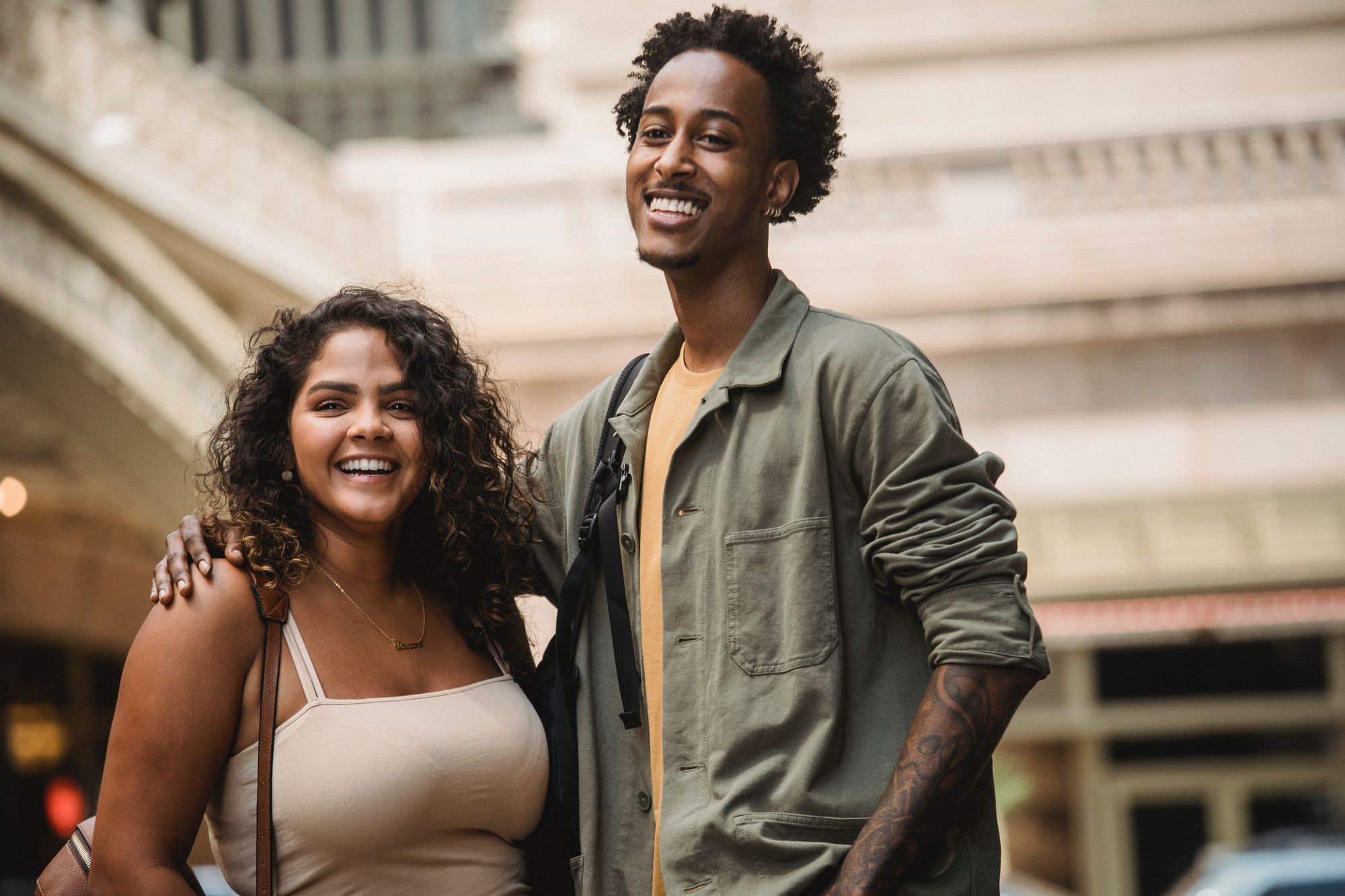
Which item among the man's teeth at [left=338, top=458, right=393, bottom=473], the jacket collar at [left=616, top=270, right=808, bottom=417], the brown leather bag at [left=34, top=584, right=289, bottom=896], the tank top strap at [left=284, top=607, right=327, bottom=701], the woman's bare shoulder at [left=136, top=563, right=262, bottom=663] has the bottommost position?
the brown leather bag at [left=34, top=584, right=289, bottom=896]

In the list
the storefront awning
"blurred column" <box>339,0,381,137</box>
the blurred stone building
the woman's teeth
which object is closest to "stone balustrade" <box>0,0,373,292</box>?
the blurred stone building

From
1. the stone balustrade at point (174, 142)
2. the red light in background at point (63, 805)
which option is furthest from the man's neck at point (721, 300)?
the red light in background at point (63, 805)

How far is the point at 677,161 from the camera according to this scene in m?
2.70

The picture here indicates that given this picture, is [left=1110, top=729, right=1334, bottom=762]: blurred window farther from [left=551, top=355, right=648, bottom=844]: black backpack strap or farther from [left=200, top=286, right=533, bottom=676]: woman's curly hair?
[left=551, top=355, right=648, bottom=844]: black backpack strap

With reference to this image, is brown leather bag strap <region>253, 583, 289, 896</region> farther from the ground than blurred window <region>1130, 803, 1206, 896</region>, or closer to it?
farther from the ground

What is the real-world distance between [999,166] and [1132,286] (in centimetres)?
133

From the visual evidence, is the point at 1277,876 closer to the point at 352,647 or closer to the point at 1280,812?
the point at 352,647

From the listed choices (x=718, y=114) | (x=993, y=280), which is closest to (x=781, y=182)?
(x=718, y=114)

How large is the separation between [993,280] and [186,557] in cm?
939

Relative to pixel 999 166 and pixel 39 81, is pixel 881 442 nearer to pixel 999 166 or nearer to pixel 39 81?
pixel 39 81

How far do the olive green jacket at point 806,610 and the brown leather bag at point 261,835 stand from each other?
1.82ft

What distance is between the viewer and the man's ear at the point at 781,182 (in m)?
2.82

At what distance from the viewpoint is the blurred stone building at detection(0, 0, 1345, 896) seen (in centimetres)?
1023

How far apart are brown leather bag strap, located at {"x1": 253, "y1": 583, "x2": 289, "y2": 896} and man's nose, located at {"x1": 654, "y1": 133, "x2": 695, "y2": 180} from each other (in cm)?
106
